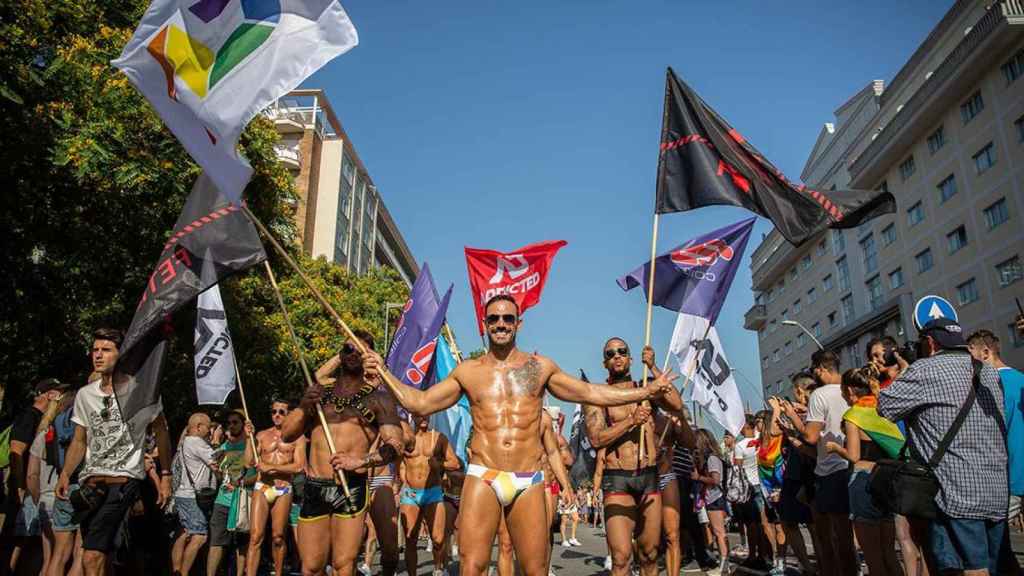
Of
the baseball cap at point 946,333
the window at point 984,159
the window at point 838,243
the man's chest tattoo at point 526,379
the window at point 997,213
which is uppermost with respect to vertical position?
the window at point 838,243

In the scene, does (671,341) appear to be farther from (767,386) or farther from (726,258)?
(767,386)

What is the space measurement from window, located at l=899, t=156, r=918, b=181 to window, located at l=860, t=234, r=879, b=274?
21.4 feet

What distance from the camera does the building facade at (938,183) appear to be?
34.5 meters

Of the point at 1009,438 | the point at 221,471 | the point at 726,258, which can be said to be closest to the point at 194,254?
the point at 221,471

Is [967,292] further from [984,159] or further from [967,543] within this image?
[967,543]

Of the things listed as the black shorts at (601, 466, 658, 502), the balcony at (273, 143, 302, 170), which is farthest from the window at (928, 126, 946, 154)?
the black shorts at (601, 466, 658, 502)

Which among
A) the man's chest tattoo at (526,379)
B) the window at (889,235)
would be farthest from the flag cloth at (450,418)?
the window at (889,235)

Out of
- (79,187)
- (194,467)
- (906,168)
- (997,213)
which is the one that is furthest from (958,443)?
(906,168)

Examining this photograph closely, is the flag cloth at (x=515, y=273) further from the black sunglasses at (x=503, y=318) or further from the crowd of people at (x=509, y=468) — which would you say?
the black sunglasses at (x=503, y=318)

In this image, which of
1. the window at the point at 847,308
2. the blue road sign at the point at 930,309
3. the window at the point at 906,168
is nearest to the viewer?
the blue road sign at the point at 930,309

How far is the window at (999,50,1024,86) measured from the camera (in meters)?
33.4

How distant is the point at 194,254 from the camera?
6625mm

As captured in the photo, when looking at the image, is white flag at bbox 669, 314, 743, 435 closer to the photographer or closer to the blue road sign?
the blue road sign

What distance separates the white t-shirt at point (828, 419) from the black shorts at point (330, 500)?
4.53 meters
